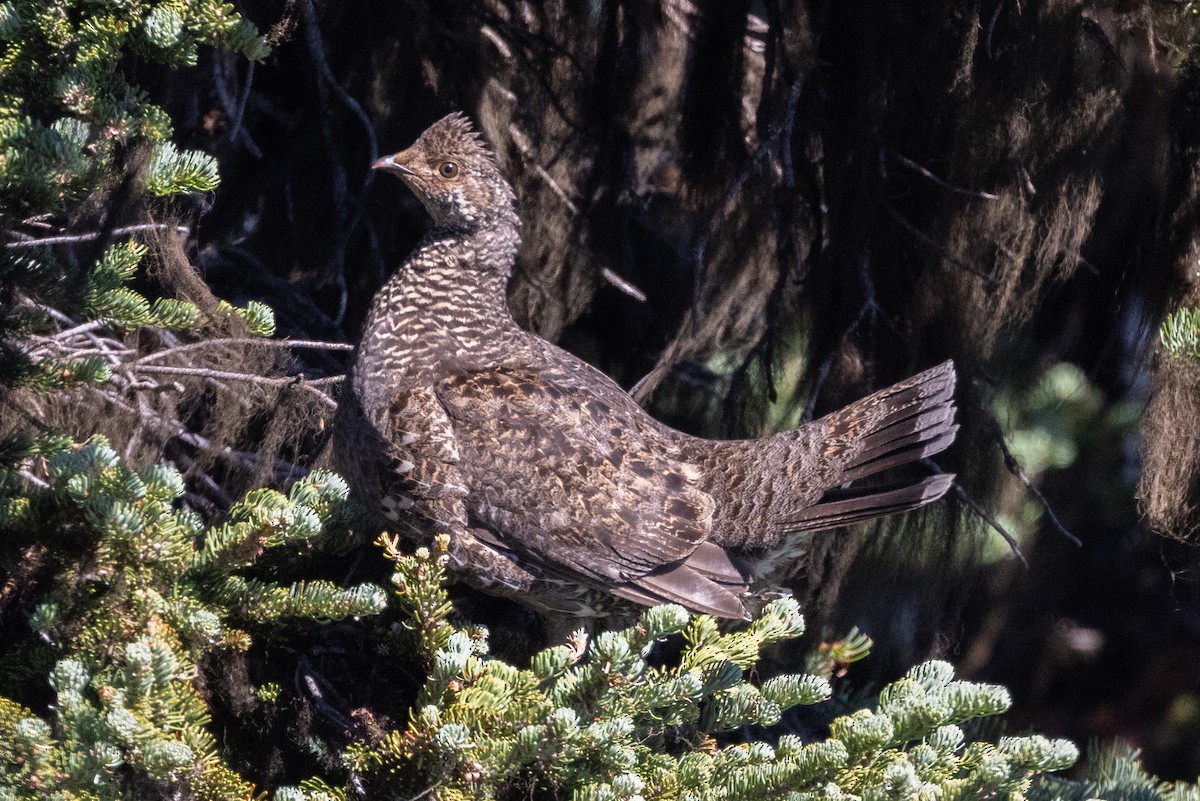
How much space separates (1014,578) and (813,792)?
1.96 m

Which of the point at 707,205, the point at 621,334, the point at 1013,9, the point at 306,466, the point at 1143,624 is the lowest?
the point at 306,466

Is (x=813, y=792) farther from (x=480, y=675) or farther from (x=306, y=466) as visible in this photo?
(x=306, y=466)

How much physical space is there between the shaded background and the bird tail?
1.32 feet

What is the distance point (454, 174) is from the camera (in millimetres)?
3162

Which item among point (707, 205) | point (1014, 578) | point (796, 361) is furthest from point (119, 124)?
point (1014, 578)

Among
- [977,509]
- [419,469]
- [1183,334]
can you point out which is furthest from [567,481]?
[1183,334]

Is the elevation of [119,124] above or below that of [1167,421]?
below

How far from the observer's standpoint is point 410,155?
3135mm

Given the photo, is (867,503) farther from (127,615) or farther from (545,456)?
(127,615)

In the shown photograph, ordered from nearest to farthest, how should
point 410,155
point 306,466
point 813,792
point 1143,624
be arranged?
point 813,792 → point 410,155 → point 306,466 → point 1143,624

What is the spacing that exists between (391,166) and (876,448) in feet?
5.22

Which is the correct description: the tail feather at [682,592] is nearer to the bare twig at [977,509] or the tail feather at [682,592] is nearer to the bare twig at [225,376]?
the bare twig at [977,509]

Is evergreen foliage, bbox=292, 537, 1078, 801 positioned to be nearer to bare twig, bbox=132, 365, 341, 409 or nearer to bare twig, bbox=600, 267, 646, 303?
bare twig, bbox=132, 365, 341, 409

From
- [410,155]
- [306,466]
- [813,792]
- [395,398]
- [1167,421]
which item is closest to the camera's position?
[813,792]
